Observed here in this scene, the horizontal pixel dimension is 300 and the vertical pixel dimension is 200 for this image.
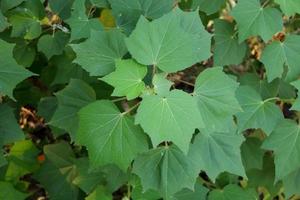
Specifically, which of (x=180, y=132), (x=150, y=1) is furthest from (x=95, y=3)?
(x=180, y=132)

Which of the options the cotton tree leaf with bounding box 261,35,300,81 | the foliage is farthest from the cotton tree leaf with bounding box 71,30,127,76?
the cotton tree leaf with bounding box 261,35,300,81

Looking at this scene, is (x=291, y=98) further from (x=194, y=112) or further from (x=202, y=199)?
(x=194, y=112)

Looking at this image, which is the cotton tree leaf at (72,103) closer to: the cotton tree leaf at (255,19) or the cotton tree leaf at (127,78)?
the cotton tree leaf at (127,78)

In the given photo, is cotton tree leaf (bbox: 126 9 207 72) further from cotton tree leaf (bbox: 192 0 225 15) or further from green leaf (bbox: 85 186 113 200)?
green leaf (bbox: 85 186 113 200)

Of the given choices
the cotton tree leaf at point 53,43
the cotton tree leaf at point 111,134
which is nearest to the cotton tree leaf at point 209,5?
the cotton tree leaf at point 53,43

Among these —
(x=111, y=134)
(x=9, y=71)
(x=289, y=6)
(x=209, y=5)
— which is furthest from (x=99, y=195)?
(x=289, y=6)

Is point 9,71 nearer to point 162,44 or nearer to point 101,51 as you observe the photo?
point 101,51

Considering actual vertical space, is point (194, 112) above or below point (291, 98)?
above
